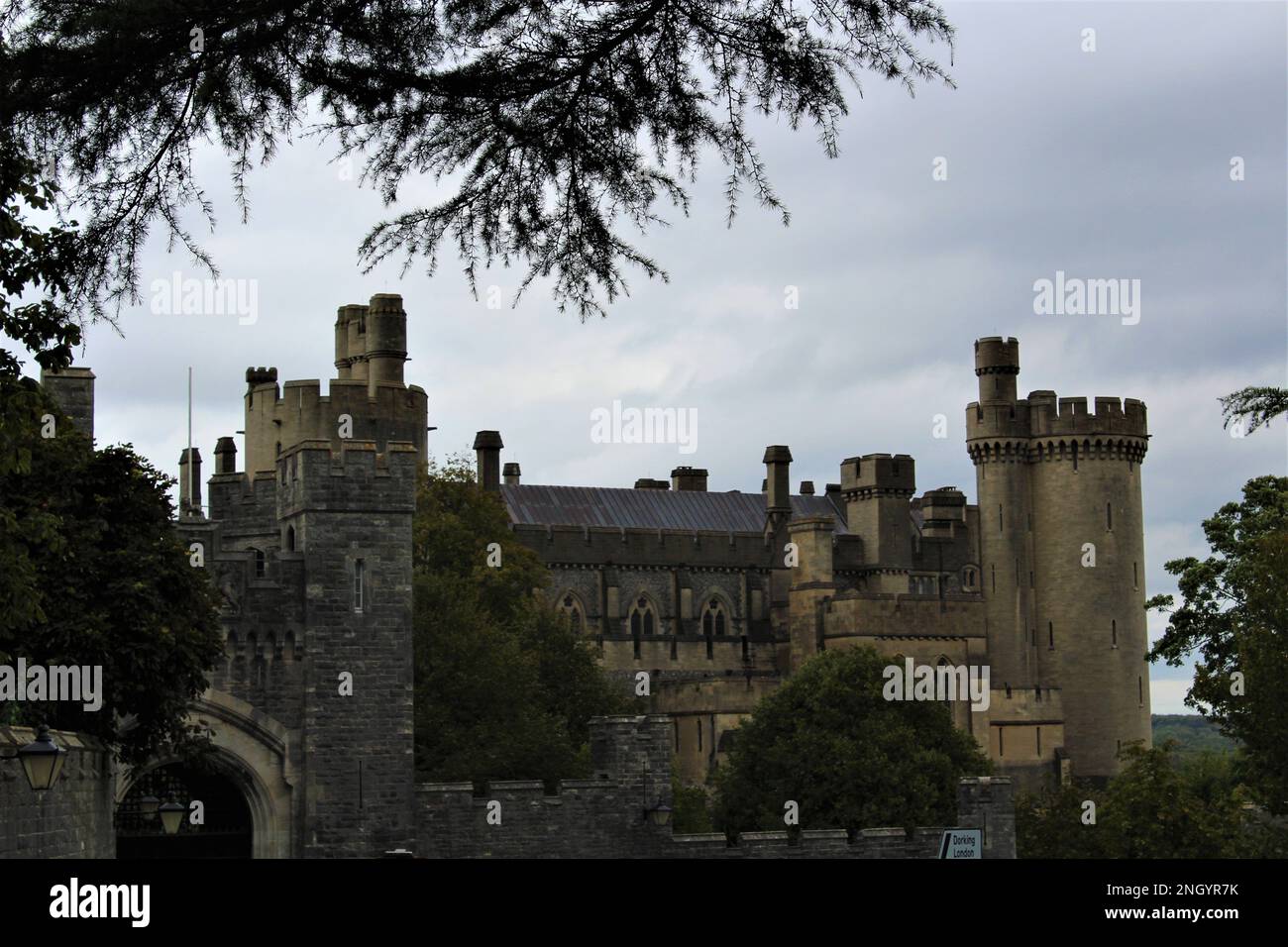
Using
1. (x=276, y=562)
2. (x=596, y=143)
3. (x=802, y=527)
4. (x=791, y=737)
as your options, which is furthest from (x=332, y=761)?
(x=802, y=527)

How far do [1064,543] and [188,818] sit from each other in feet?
163

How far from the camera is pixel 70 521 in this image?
27.9 metres

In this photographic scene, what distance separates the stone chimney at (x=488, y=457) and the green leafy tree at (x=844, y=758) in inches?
950

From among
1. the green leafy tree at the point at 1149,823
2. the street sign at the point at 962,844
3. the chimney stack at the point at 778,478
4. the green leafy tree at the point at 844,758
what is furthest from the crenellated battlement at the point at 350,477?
the chimney stack at the point at 778,478

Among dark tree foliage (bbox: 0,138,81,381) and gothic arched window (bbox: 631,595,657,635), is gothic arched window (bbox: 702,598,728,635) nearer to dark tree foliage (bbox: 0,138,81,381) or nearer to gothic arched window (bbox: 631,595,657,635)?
gothic arched window (bbox: 631,595,657,635)

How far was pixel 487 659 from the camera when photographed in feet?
161

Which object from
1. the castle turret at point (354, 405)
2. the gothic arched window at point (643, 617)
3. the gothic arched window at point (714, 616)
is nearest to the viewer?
the castle turret at point (354, 405)

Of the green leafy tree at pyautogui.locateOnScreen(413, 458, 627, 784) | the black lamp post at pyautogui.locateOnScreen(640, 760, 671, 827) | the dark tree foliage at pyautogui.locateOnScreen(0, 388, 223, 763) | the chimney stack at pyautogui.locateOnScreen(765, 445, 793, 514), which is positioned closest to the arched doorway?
the dark tree foliage at pyautogui.locateOnScreen(0, 388, 223, 763)

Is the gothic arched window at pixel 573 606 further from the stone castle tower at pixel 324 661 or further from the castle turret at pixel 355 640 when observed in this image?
the castle turret at pixel 355 640

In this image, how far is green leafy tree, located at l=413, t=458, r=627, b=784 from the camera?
4603 cm

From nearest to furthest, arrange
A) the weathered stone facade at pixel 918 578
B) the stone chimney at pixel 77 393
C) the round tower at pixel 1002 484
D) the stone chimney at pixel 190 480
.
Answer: the stone chimney at pixel 77 393 < the stone chimney at pixel 190 480 < the weathered stone facade at pixel 918 578 < the round tower at pixel 1002 484

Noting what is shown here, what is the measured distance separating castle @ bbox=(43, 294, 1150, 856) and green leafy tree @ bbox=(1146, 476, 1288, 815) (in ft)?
34.6

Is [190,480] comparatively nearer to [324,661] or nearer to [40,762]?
[324,661]

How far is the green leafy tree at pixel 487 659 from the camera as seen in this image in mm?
46031
